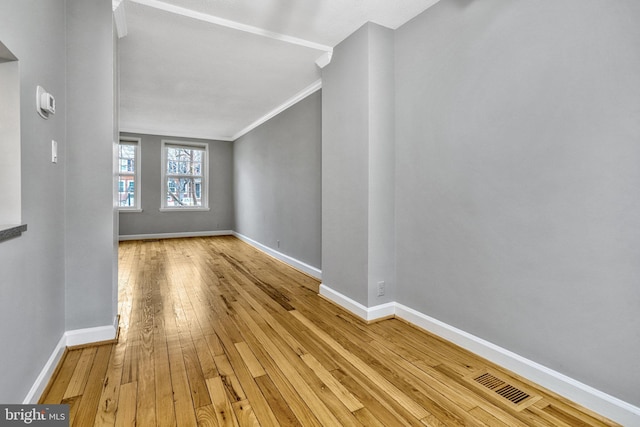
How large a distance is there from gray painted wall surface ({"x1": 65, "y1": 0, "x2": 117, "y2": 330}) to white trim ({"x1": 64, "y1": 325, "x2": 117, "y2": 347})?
0.11ft

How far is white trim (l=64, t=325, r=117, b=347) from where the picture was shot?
205 cm

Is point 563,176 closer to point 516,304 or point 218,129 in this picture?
point 516,304

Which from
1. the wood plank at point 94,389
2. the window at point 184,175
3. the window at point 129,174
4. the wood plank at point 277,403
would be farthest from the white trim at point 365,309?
the window at point 129,174

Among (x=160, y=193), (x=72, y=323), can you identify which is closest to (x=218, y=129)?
(x=160, y=193)

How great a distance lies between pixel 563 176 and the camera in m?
1.57

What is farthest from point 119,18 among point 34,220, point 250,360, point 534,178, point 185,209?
point 185,209

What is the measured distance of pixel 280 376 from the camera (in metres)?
1.75

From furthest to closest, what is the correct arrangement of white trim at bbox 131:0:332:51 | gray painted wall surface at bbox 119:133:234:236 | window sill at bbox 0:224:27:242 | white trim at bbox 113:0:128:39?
gray painted wall surface at bbox 119:133:234:236, white trim at bbox 131:0:332:51, white trim at bbox 113:0:128:39, window sill at bbox 0:224:27:242

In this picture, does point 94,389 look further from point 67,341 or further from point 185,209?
point 185,209

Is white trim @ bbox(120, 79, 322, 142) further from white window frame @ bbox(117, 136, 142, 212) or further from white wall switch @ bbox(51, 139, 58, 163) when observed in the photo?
white wall switch @ bbox(51, 139, 58, 163)

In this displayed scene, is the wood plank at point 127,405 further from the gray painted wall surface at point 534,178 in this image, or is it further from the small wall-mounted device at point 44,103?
the gray painted wall surface at point 534,178

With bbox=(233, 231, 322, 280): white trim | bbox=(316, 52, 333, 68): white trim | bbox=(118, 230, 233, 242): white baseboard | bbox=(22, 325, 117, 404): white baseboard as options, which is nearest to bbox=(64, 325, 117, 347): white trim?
bbox=(22, 325, 117, 404): white baseboard

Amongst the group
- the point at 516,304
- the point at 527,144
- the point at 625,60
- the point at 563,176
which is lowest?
the point at 516,304

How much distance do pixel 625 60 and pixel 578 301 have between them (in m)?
1.16
